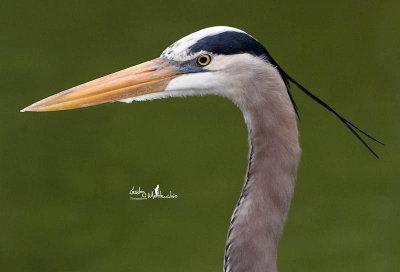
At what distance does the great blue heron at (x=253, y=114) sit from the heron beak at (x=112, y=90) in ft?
0.07

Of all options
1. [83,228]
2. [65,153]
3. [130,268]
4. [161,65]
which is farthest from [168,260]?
[161,65]

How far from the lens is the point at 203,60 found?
1.46 meters

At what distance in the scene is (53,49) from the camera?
2.87 m

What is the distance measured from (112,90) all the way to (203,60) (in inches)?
9.1

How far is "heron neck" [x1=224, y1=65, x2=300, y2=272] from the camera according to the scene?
143cm

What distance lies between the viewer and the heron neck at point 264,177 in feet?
4.70

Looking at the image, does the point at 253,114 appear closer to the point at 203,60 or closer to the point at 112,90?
the point at 203,60

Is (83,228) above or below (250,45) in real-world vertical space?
below

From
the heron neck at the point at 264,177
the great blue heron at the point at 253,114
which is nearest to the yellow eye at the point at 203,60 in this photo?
the great blue heron at the point at 253,114

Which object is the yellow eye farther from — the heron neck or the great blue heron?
the heron neck

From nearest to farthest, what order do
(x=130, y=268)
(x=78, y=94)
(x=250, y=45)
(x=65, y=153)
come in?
1. (x=250, y=45)
2. (x=78, y=94)
3. (x=130, y=268)
4. (x=65, y=153)

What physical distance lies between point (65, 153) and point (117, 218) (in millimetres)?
355

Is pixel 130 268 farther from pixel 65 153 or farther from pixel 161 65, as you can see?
pixel 161 65

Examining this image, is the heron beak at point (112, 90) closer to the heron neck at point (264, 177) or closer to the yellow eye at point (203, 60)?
the yellow eye at point (203, 60)
